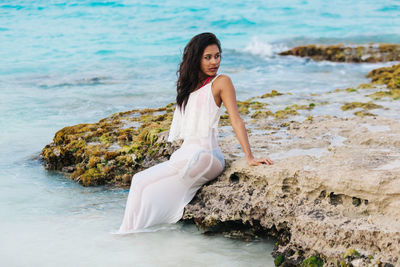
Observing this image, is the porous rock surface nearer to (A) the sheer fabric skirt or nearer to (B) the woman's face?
(A) the sheer fabric skirt

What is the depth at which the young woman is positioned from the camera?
14.8 feet

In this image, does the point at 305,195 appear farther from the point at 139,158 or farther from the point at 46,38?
the point at 46,38

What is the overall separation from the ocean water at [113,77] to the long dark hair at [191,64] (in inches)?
52.3

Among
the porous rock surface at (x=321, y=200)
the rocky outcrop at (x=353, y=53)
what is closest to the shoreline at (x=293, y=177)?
the porous rock surface at (x=321, y=200)

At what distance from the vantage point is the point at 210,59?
4.58 m

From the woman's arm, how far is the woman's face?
12cm

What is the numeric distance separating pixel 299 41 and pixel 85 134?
1660cm

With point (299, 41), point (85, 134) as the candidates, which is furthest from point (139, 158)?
point (299, 41)

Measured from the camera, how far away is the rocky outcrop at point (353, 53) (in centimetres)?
1705

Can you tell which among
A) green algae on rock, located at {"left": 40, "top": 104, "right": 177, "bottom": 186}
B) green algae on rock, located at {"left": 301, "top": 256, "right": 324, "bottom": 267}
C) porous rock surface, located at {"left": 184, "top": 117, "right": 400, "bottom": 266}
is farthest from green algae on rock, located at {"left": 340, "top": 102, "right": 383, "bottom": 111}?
green algae on rock, located at {"left": 301, "top": 256, "right": 324, "bottom": 267}

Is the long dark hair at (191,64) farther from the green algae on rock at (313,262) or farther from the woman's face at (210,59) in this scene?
the green algae on rock at (313,262)

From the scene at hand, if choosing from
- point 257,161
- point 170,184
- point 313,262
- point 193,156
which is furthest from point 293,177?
point 170,184

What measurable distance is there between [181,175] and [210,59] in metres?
1.13

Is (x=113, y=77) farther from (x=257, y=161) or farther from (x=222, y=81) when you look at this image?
(x=257, y=161)
